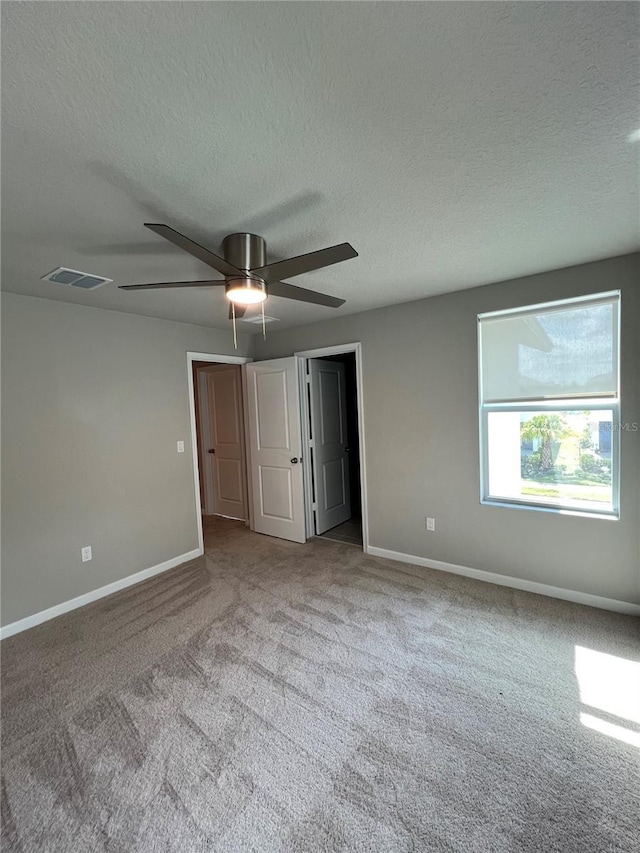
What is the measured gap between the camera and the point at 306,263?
1.67m

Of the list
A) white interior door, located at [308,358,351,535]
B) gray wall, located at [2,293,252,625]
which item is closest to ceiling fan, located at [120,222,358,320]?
gray wall, located at [2,293,252,625]

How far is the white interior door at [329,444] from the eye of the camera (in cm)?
449

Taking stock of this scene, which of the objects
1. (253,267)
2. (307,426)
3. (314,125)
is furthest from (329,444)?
(314,125)

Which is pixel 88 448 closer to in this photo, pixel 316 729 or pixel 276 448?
pixel 276 448

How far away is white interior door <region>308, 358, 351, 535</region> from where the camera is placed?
4.49m

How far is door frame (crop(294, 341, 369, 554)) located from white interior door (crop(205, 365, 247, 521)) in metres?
1.20

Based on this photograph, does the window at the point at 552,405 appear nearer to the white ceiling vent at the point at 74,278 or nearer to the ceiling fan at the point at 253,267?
the ceiling fan at the point at 253,267

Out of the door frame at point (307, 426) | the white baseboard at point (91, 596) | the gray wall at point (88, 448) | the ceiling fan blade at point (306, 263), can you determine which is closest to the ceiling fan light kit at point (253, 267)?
the ceiling fan blade at point (306, 263)

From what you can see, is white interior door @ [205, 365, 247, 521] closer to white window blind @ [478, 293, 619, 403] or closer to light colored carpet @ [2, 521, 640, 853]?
light colored carpet @ [2, 521, 640, 853]

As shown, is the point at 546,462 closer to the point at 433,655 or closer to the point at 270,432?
the point at 433,655

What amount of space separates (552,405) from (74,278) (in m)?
3.56

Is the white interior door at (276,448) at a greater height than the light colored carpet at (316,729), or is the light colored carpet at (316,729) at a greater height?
the white interior door at (276,448)

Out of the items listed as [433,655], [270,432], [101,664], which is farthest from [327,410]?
[101,664]

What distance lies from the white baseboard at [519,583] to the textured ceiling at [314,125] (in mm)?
2473
